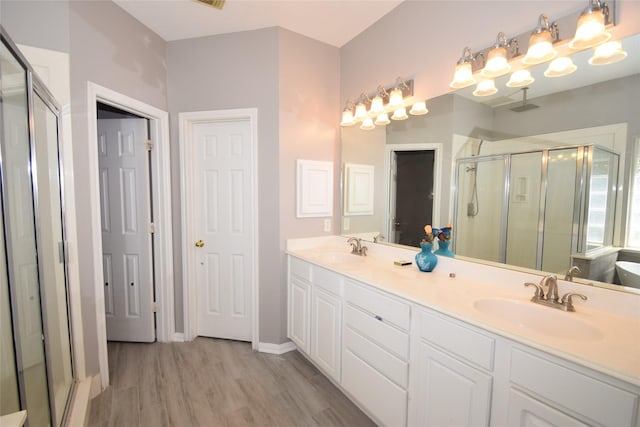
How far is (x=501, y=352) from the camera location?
Result: 3.20 ft

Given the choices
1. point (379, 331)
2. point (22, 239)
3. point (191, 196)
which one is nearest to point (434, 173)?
point (379, 331)

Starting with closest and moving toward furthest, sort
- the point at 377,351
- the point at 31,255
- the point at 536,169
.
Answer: the point at 31,255 < the point at 536,169 < the point at 377,351

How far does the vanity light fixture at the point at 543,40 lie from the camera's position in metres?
1.19

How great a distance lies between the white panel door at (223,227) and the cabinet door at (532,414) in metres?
1.93

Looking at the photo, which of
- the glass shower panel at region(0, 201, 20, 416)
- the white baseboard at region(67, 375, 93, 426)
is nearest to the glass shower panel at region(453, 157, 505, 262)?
the glass shower panel at region(0, 201, 20, 416)

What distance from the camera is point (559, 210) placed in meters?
1.29

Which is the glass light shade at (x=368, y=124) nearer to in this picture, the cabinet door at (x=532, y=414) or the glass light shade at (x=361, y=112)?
the glass light shade at (x=361, y=112)

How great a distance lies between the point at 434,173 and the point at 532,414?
1.31 m

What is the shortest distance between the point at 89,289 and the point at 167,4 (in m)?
2.07

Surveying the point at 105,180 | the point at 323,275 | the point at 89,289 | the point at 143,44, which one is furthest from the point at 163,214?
the point at 323,275

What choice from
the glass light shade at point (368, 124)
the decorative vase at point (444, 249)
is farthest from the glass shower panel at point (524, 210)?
the glass light shade at point (368, 124)

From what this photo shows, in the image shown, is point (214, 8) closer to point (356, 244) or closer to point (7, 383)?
point (356, 244)

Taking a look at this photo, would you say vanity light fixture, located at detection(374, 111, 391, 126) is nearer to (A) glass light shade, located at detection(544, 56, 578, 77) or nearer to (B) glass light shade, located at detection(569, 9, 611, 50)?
(A) glass light shade, located at detection(544, 56, 578, 77)

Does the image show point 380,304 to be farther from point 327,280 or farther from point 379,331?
point 327,280
